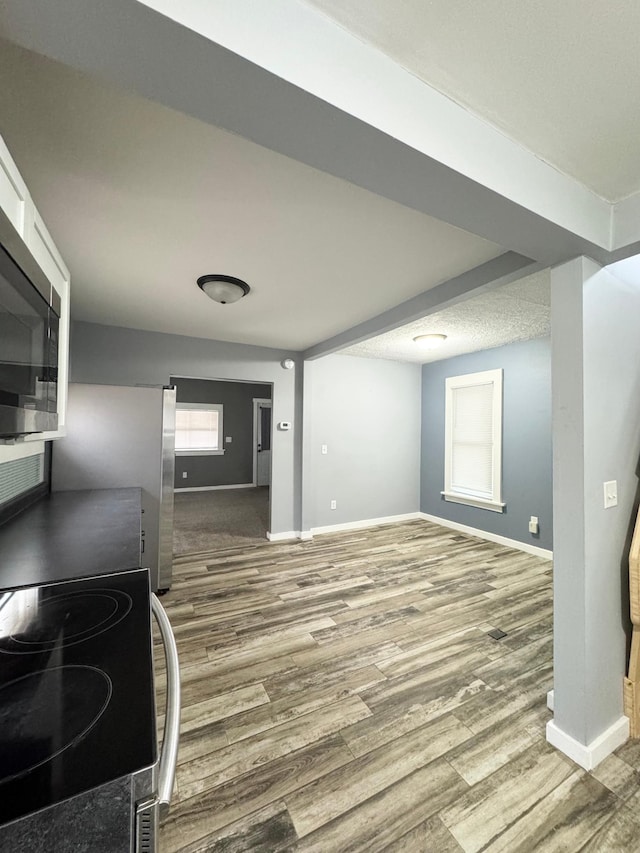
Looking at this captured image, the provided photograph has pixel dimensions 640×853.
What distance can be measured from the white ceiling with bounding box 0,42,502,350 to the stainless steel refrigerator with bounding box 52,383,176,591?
795 millimetres

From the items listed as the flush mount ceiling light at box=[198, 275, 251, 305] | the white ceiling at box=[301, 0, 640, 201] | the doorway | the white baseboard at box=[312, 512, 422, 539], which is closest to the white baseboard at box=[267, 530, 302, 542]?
the white baseboard at box=[312, 512, 422, 539]

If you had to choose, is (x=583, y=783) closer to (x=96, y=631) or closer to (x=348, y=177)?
(x=96, y=631)

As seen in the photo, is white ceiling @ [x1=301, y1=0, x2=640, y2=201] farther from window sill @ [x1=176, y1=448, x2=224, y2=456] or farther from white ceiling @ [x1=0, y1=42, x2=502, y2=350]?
window sill @ [x1=176, y1=448, x2=224, y2=456]

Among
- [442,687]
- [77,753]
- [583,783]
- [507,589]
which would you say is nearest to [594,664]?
[583,783]

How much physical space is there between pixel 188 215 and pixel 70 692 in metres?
1.85

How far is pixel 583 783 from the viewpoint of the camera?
1438 mm

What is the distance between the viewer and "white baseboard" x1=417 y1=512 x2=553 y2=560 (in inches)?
153

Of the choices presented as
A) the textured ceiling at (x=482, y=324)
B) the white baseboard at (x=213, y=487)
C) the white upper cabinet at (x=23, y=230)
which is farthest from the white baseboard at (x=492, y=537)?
the white upper cabinet at (x=23, y=230)

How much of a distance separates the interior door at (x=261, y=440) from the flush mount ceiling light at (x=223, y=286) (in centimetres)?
594

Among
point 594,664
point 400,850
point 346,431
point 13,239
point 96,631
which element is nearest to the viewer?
point 13,239

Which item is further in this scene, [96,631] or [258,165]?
[258,165]

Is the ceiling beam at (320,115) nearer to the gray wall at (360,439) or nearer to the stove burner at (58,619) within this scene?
the stove burner at (58,619)

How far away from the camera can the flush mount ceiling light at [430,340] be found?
3.79m

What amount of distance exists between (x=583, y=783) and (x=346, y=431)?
12.6ft
